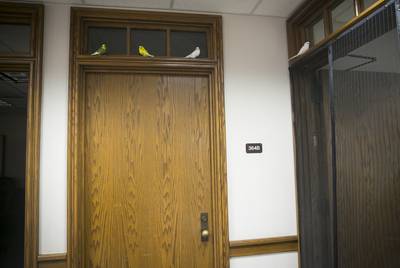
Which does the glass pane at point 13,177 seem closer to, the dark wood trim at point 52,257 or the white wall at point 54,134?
the white wall at point 54,134

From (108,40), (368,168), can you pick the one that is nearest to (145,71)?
(108,40)

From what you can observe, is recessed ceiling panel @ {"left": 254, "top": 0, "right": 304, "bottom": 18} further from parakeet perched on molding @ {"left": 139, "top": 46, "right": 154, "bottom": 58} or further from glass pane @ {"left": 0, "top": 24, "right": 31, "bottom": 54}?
glass pane @ {"left": 0, "top": 24, "right": 31, "bottom": 54}

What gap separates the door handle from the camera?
223 cm

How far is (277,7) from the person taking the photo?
2316 millimetres

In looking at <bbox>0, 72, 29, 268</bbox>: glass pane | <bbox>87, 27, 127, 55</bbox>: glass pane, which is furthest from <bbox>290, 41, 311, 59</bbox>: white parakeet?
<bbox>0, 72, 29, 268</bbox>: glass pane

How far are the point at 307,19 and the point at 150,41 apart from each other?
48.9 inches

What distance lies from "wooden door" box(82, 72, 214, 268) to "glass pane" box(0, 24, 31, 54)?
50 cm

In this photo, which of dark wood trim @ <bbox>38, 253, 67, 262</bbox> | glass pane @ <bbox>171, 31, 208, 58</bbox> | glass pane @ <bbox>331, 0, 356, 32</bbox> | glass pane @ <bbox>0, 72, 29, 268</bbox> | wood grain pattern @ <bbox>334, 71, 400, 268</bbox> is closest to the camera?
wood grain pattern @ <bbox>334, 71, 400, 268</bbox>

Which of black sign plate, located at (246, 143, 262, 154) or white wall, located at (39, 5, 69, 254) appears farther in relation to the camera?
black sign plate, located at (246, 143, 262, 154)

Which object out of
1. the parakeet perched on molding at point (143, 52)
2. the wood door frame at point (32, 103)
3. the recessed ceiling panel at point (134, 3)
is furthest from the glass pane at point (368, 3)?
the wood door frame at point (32, 103)

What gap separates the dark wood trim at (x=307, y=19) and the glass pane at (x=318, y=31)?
7 centimetres

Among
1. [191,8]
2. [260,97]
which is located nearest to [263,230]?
[260,97]

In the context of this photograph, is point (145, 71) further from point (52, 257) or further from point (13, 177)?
point (13, 177)

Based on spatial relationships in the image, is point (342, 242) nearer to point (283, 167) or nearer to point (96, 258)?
point (283, 167)
